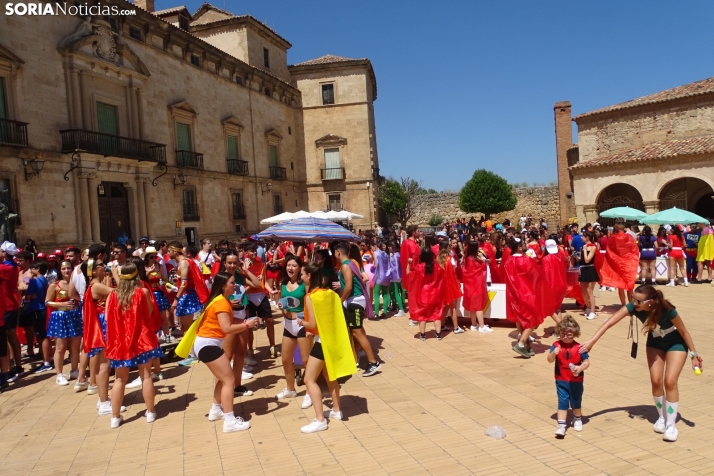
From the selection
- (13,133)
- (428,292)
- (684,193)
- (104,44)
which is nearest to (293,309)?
(428,292)

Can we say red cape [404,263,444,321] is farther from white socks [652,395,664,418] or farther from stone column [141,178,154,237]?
stone column [141,178,154,237]

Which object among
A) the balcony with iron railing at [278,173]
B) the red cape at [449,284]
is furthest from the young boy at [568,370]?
the balcony with iron railing at [278,173]

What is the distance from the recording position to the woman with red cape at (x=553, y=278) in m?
7.97

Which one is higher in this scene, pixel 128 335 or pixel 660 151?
pixel 660 151

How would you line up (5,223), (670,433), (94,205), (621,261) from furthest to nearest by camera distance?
(94,205) → (5,223) → (621,261) → (670,433)

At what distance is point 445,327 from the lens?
31.0 ft

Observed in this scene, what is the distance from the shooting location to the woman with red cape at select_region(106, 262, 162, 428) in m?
5.14

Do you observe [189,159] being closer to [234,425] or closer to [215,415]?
[215,415]

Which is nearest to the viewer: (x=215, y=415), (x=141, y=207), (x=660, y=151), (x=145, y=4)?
(x=215, y=415)

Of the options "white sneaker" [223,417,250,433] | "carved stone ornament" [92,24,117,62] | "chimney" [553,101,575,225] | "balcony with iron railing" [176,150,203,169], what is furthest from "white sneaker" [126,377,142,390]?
"chimney" [553,101,575,225]

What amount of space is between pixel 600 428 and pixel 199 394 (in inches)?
178

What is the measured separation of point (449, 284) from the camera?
8758mm

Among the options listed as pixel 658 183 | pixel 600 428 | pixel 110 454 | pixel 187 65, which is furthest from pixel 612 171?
pixel 110 454

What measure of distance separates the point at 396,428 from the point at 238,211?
2323 centimetres
